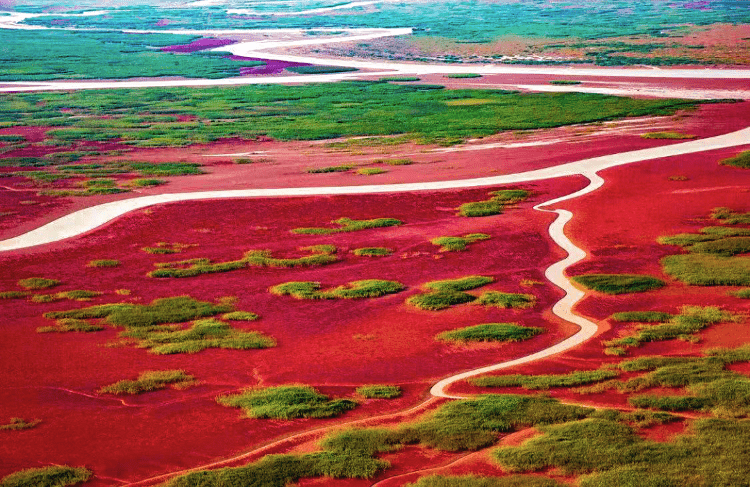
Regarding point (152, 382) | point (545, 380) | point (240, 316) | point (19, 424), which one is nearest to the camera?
point (19, 424)

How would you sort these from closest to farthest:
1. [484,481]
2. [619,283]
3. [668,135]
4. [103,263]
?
[484,481], [619,283], [103,263], [668,135]

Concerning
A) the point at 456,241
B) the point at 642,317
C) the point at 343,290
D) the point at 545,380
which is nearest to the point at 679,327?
the point at 642,317

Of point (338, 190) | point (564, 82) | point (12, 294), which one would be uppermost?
point (564, 82)

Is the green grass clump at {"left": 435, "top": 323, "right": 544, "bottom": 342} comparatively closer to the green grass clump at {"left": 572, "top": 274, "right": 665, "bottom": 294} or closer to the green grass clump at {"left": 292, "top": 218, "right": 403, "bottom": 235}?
the green grass clump at {"left": 572, "top": 274, "right": 665, "bottom": 294}

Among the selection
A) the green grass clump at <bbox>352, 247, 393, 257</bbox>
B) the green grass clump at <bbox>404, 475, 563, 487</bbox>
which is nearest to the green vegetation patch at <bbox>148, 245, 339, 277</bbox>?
the green grass clump at <bbox>352, 247, 393, 257</bbox>

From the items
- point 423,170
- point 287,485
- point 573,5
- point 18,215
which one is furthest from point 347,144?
point 573,5

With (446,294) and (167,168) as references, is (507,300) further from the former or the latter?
(167,168)

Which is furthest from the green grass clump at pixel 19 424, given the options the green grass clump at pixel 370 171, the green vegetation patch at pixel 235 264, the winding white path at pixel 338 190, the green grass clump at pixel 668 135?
the green grass clump at pixel 668 135

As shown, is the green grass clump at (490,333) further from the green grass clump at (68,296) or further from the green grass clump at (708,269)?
the green grass clump at (68,296)
